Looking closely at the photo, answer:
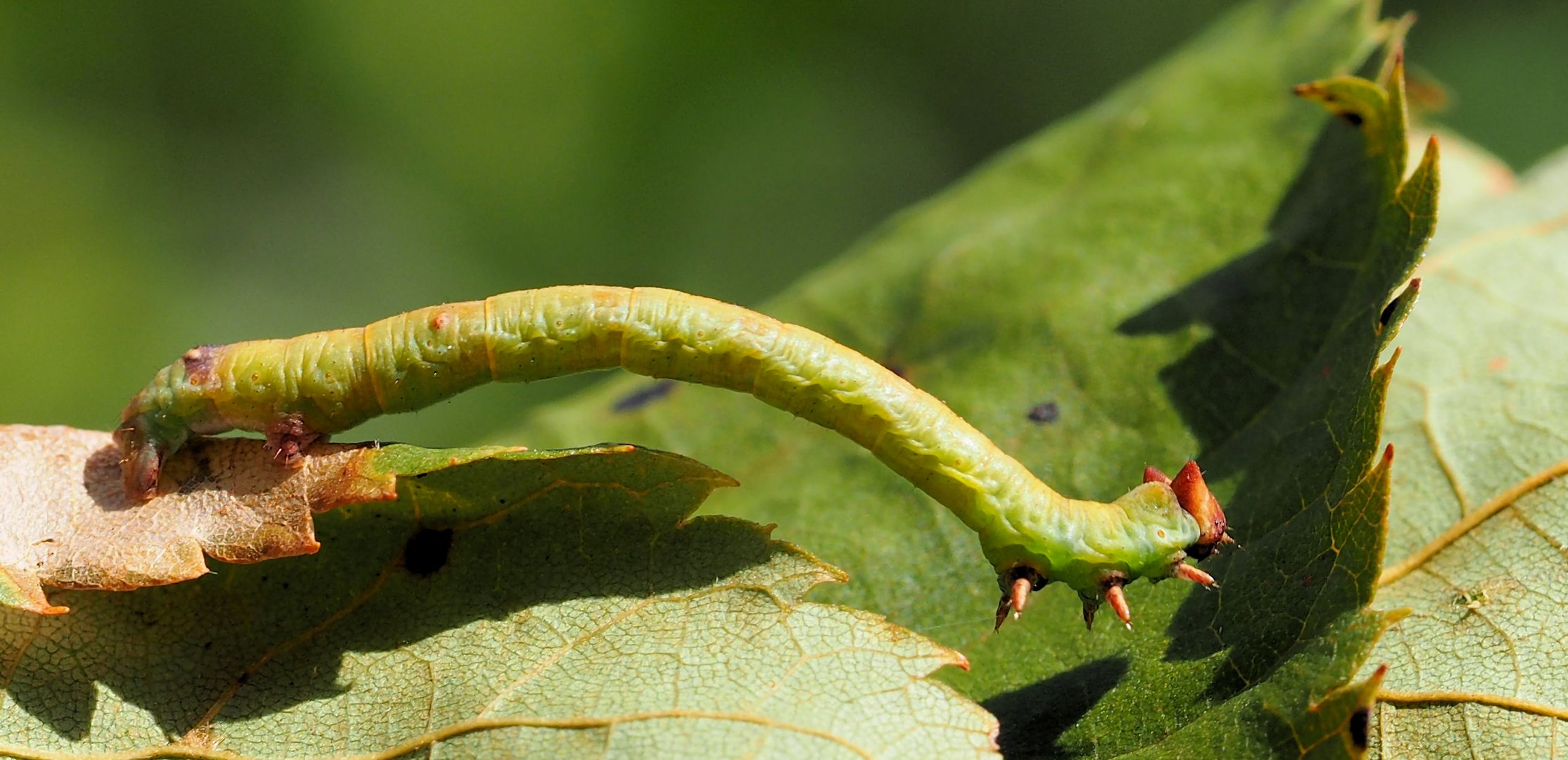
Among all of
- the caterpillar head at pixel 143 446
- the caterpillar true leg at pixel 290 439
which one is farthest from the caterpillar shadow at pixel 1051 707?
the caterpillar head at pixel 143 446

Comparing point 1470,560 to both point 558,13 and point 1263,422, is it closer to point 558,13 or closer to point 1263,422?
point 1263,422

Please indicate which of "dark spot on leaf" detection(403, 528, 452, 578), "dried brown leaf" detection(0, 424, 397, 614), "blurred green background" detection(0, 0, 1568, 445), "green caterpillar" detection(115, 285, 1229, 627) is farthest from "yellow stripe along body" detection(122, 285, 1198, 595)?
"blurred green background" detection(0, 0, 1568, 445)

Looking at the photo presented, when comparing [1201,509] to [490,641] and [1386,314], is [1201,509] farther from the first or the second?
[490,641]

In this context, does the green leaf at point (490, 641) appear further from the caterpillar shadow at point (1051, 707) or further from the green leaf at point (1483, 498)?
the green leaf at point (1483, 498)

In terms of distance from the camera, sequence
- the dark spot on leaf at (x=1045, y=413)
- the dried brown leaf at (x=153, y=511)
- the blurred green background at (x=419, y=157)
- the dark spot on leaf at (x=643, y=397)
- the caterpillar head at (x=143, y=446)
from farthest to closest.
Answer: the blurred green background at (x=419, y=157), the dark spot on leaf at (x=643, y=397), the dark spot on leaf at (x=1045, y=413), the caterpillar head at (x=143, y=446), the dried brown leaf at (x=153, y=511)

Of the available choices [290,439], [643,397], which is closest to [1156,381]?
[643,397]

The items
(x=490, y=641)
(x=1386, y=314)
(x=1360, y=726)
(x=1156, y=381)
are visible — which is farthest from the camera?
(x=1156, y=381)

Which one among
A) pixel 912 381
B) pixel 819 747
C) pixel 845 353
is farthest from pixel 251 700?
pixel 912 381
